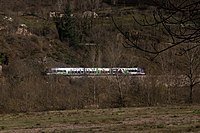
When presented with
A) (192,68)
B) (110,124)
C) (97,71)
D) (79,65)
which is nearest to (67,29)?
(79,65)

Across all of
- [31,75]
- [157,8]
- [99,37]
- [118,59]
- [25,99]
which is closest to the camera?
[157,8]

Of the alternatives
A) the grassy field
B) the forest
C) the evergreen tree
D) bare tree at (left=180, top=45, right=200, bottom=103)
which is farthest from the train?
the grassy field

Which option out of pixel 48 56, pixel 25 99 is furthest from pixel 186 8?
pixel 48 56

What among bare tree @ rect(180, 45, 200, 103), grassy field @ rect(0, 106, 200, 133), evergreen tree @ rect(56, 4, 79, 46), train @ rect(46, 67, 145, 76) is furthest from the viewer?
evergreen tree @ rect(56, 4, 79, 46)

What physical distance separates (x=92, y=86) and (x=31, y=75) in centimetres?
635

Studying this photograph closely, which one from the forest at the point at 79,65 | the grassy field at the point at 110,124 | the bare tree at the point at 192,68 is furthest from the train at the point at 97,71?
the grassy field at the point at 110,124

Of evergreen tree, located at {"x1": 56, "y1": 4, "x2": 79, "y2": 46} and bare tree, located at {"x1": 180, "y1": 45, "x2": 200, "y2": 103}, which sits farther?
evergreen tree, located at {"x1": 56, "y1": 4, "x2": 79, "y2": 46}

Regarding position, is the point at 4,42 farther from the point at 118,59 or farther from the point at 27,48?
the point at 118,59

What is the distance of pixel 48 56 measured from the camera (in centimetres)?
5750

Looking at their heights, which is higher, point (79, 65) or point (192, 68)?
point (192, 68)

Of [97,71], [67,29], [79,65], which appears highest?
[67,29]

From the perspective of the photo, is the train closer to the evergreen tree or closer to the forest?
the forest

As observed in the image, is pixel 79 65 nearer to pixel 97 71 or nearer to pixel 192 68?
pixel 97 71

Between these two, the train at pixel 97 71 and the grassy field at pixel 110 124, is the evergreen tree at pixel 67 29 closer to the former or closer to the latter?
the train at pixel 97 71
